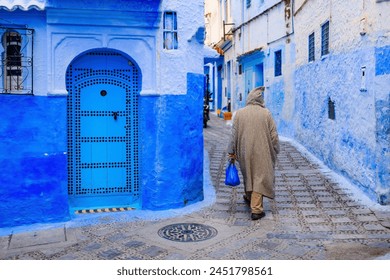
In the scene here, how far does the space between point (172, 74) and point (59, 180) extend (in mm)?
2176

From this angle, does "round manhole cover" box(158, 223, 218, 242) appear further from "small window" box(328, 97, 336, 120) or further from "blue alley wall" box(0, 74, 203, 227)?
"small window" box(328, 97, 336, 120)

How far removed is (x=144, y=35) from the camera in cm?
613

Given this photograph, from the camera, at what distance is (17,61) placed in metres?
5.62

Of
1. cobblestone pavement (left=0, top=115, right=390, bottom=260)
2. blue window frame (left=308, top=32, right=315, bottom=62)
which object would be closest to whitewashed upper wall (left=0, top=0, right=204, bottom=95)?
cobblestone pavement (left=0, top=115, right=390, bottom=260)

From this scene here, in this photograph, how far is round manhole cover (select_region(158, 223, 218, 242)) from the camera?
516 centimetres

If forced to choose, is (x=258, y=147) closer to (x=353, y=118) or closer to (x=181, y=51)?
(x=181, y=51)

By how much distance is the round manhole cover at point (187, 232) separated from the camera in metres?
5.16

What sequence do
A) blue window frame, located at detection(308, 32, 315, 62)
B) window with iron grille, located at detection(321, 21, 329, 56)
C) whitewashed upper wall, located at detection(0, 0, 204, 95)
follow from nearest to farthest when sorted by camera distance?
whitewashed upper wall, located at detection(0, 0, 204, 95)
window with iron grille, located at detection(321, 21, 329, 56)
blue window frame, located at detection(308, 32, 315, 62)

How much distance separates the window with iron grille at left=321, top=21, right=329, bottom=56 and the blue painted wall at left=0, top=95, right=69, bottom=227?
592 cm

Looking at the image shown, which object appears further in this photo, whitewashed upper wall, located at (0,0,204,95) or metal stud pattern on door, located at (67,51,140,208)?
metal stud pattern on door, located at (67,51,140,208)

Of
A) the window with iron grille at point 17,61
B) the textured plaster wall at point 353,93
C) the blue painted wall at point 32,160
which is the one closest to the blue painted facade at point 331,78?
the textured plaster wall at point 353,93

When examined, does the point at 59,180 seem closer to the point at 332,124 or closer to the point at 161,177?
the point at 161,177

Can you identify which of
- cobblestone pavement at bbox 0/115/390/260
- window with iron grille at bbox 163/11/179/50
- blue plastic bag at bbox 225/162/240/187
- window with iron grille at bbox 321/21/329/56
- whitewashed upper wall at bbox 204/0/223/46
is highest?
whitewashed upper wall at bbox 204/0/223/46

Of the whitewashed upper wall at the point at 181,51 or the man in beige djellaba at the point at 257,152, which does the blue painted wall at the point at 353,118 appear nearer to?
the man in beige djellaba at the point at 257,152
